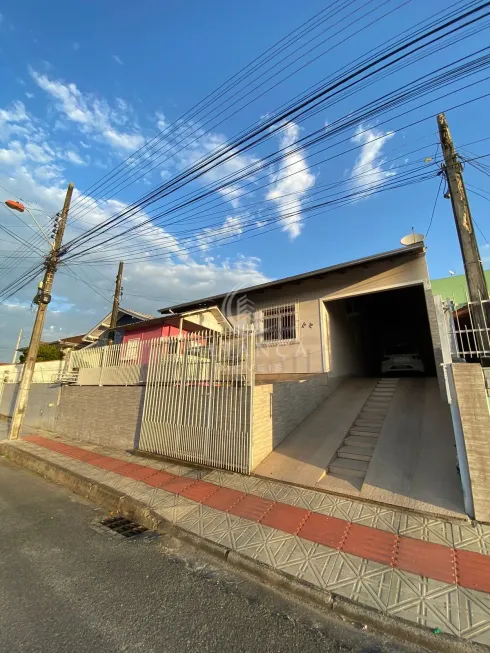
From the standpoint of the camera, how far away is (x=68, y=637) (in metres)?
2.20

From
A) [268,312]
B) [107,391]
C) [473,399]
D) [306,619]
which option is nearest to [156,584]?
[306,619]

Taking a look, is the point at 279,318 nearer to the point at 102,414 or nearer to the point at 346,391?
the point at 346,391

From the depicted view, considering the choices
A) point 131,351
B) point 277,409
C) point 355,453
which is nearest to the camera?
point 355,453

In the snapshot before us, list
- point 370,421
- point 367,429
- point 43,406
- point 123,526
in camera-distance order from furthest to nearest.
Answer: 1. point 43,406
2. point 370,421
3. point 367,429
4. point 123,526

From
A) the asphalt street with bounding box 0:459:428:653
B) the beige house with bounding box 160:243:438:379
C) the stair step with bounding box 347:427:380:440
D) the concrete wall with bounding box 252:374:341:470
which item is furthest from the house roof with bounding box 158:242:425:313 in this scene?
the asphalt street with bounding box 0:459:428:653

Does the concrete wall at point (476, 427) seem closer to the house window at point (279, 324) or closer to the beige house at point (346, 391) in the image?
the beige house at point (346, 391)

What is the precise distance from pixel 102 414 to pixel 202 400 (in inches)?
183

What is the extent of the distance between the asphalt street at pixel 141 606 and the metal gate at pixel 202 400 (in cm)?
226

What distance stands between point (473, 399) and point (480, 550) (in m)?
1.69

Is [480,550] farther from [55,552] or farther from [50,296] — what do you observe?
[50,296]

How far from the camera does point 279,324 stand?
1103cm

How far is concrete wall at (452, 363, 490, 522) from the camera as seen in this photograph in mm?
3637

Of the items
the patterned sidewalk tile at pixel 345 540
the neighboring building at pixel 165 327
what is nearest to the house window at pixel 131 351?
the neighboring building at pixel 165 327

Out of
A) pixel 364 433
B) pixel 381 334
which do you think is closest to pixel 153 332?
pixel 364 433
